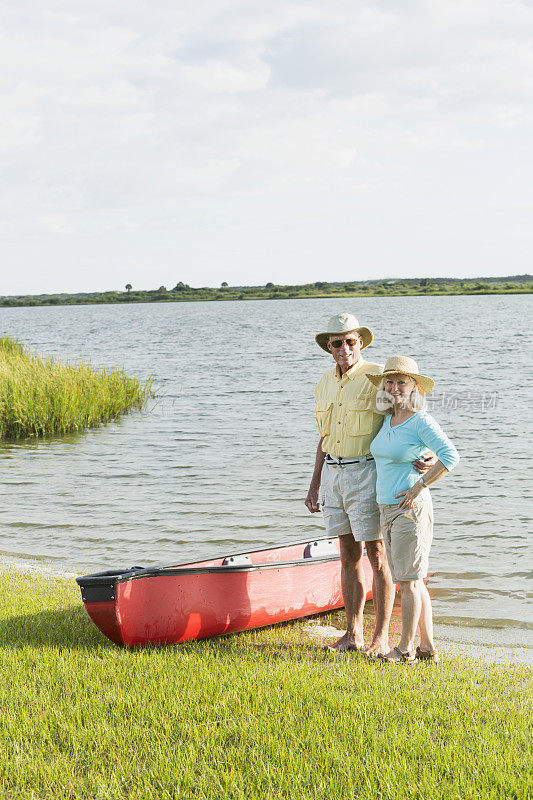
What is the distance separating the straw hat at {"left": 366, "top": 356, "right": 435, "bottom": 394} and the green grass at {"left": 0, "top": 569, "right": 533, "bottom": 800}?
1.90 metres

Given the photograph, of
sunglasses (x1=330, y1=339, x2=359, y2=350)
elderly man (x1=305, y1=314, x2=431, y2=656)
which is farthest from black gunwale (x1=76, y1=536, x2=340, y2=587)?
sunglasses (x1=330, y1=339, x2=359, y2=350)

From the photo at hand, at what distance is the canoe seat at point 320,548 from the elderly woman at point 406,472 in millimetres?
2605

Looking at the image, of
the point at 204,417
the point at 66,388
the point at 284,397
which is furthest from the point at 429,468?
the point at 284,397

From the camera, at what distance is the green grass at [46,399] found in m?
17.8

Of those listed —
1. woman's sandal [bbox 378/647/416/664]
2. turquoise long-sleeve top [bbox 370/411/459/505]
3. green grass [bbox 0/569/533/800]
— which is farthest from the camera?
woman's sandal [bbox 378/647/416/664]

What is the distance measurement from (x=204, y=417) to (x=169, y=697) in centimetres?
1736

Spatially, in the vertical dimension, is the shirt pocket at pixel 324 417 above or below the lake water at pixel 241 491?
above

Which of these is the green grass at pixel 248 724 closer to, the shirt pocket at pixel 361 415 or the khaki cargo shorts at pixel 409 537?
the khaki cargo shorts at pixel 409 537

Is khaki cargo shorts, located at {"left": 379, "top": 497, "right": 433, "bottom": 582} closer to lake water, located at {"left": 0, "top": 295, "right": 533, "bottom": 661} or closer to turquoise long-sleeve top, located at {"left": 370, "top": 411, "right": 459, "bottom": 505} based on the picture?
turquoise long-sleeve top, located at {"left": 370, "top": 411, "right": 459, "bottom": 505}

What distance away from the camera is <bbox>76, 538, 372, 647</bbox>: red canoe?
5414 mm

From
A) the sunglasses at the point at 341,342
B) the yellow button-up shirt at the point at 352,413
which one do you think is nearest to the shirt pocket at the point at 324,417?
the yellow button-up shirt at the point at 352,413

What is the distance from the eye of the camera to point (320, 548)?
797 cm

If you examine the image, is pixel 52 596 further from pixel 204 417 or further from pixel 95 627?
pixel 204 417

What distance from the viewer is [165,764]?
147 inches
